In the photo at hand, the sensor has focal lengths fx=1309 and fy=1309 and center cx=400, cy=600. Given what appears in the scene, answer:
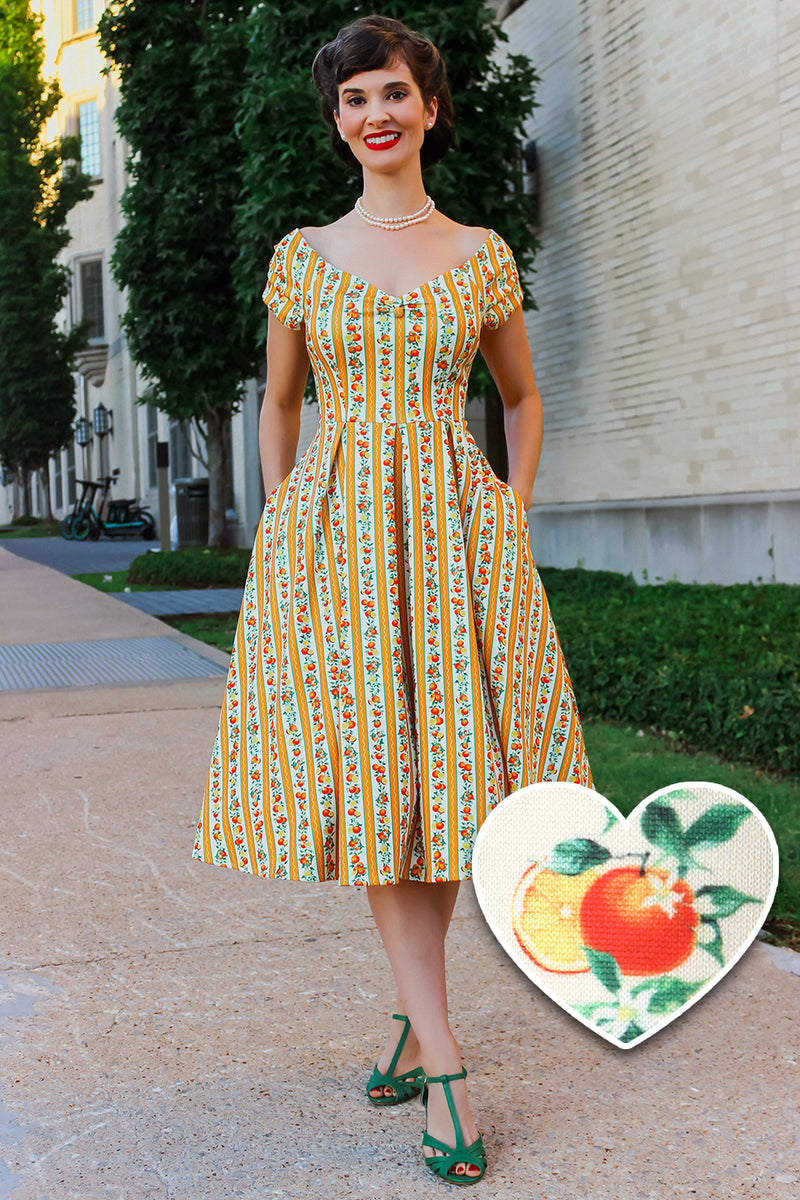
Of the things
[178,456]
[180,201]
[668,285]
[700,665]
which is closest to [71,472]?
[178,456]

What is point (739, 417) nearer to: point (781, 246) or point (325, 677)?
point (781, 246)

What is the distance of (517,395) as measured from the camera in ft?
8.64

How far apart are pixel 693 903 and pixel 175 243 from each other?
14989 millimetres

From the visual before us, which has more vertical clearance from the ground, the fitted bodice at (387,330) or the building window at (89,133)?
the building window at (89,133)

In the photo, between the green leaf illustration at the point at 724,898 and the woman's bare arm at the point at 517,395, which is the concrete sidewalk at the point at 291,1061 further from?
the woman's bare arm at the point at 517,395

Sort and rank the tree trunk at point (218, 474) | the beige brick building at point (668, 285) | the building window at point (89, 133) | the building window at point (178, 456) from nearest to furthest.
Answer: the beige brick building at point (668, 285), the tree trunk at point (218, 474), the building window at point (178, 456), the building window at point (89, 133)

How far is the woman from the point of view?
231 cm

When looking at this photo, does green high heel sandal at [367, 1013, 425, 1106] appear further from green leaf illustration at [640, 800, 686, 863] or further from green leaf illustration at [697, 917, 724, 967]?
green leaf illustration at [640, 800, 686, 863]

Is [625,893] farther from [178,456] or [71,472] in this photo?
[71,472]

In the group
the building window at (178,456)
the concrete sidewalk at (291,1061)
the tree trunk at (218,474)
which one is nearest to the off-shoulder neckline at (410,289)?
the concrete sidewalk at (291,1061)

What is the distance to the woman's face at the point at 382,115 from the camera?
2.37 meters

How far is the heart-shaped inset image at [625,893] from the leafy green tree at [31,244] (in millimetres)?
31732

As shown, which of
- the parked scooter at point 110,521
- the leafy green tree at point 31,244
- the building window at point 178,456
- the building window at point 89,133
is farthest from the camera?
the building window at point 89,133

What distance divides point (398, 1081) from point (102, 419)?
33521 millimetres
